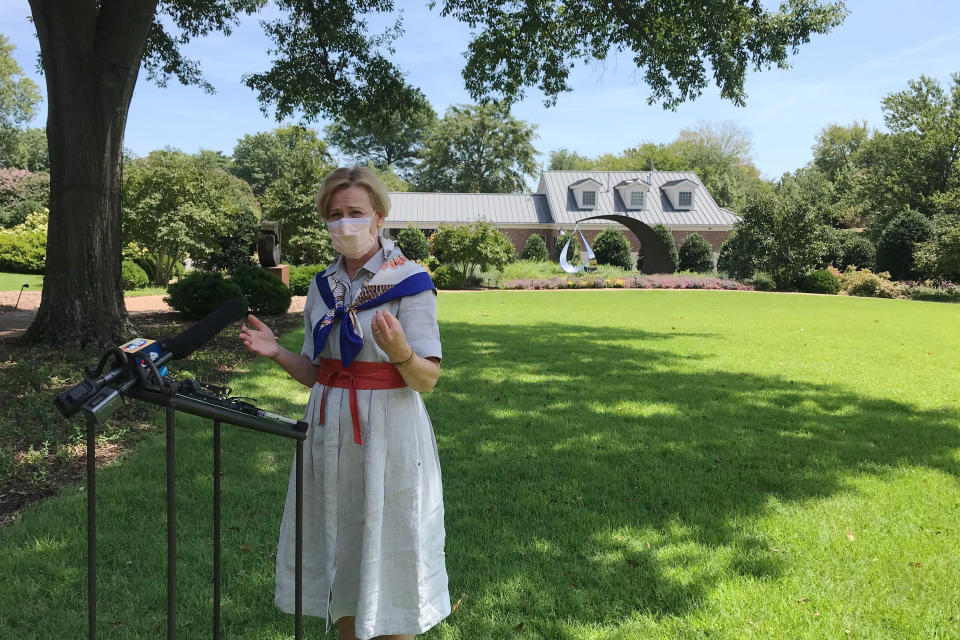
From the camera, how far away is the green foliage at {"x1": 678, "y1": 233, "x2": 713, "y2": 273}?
3403 cm

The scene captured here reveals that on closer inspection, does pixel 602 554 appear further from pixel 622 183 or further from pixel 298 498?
pixel 622 183

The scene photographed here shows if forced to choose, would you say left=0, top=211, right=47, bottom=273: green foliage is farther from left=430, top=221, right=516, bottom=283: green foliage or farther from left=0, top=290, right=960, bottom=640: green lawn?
left=0, top=290, right=960, bottom=640: green lawn

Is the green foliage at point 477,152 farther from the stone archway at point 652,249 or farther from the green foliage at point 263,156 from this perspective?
the stone archway at point 652,249

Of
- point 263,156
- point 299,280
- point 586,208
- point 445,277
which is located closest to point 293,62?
point 299,280

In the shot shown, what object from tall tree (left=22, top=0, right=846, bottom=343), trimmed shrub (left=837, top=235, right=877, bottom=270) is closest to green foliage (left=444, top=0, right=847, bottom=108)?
tall tree (left=22, top=0, right=846, bottom=343)

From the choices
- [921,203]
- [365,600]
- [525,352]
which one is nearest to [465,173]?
[921,203]

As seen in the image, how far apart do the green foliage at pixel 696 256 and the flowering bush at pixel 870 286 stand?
7835 millimetres

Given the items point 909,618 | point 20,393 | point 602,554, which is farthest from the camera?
point 20,393

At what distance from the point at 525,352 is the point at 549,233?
3224 cm

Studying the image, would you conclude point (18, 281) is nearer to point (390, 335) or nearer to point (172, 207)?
point (172, 207)

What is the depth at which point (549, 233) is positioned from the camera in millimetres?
41750

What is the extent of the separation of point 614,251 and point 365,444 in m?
34.4

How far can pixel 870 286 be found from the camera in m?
26.0

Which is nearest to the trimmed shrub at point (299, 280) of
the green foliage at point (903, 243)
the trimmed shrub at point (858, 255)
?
the trimmed shrub at point (858, 255)
